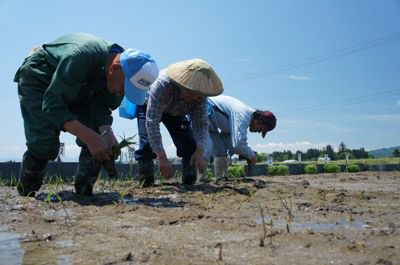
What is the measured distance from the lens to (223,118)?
5.35m

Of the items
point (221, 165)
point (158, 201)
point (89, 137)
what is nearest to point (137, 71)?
point (89, 137)

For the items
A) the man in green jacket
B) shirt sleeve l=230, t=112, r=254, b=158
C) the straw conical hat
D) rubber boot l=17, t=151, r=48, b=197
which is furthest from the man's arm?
shirt sleeve l=230, t=112, r=254, b=158

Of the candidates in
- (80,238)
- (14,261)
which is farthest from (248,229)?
(14,261)

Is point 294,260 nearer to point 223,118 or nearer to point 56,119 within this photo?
point 56,119

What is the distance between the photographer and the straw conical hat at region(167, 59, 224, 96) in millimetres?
3529

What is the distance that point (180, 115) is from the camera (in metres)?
4.23

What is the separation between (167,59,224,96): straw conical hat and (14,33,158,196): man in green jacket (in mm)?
584

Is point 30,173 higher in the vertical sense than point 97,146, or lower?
lower

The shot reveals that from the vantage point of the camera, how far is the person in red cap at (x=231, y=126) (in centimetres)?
489

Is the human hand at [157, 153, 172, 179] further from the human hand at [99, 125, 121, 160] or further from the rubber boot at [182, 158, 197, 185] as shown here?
the rubber boot at [182, 158, 197, 185]

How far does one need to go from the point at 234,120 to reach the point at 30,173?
2.58 metres

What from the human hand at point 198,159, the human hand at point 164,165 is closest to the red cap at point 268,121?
the human hand at point 198,159

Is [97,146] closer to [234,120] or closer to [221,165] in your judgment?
[234,120]

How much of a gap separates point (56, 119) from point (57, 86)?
21cm
